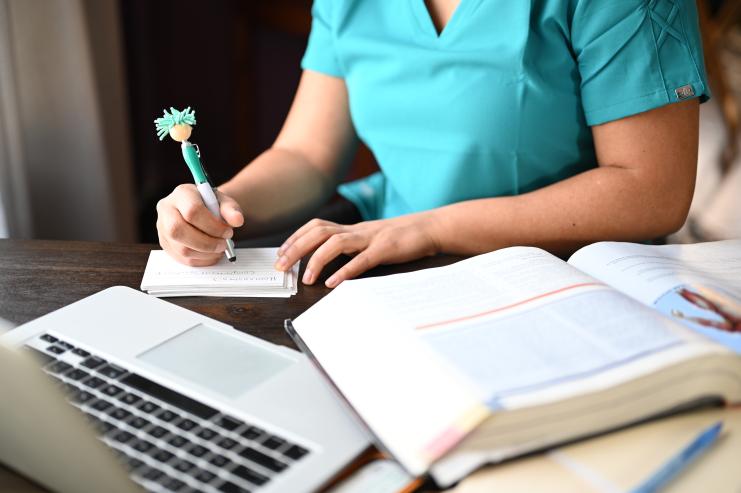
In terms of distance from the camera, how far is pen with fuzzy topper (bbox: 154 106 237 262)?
2.72 ft

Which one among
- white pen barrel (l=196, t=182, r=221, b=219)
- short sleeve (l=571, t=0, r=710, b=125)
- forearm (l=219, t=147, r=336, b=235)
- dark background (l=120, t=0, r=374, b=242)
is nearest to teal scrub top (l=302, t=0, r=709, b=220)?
short sleeve (l=571, t=0, r=710, b=125)

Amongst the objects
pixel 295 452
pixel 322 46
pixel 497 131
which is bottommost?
pixel 295 452

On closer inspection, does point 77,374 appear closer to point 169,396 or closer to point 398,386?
point 169,396

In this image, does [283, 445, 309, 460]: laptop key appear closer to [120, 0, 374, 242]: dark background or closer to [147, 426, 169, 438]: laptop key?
[147, 426, 169, 438]: laptop key

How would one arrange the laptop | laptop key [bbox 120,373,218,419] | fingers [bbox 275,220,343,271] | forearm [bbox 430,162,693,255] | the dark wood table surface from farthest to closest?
1. forearm [bbox 430,162,693,255]
2. fingers [bbox 275,220,343,271]
3. the dark wood table surface
4. laptop key [bbox 120,373,218,419]
5. the laptop

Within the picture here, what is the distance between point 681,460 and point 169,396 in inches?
14.3

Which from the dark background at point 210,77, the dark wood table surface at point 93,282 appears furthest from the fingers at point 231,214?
the dark background at point 210,77

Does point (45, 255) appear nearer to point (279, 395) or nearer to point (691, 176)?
point (279, 395)

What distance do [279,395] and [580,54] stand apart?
632mm

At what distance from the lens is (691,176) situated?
97 centimetres

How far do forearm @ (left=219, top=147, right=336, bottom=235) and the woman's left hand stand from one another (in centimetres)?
23

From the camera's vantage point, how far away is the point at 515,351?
555 millimetres

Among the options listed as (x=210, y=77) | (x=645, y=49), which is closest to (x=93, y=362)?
(x=645, y=49)

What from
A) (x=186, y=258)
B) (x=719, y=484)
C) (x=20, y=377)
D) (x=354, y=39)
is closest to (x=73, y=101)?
(x=354, y=39)
